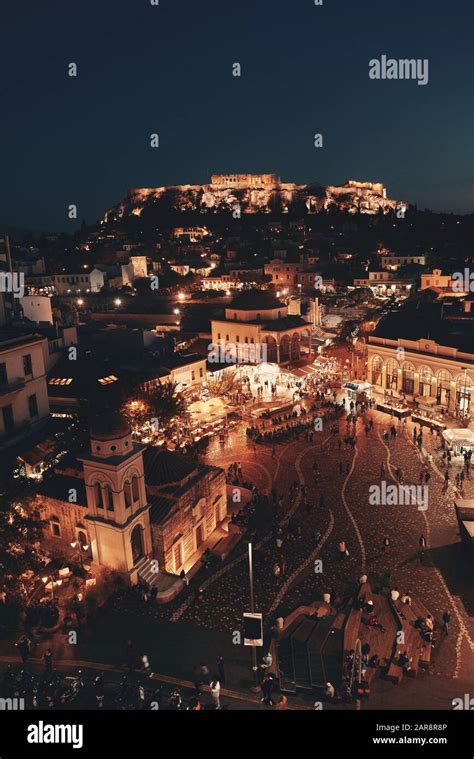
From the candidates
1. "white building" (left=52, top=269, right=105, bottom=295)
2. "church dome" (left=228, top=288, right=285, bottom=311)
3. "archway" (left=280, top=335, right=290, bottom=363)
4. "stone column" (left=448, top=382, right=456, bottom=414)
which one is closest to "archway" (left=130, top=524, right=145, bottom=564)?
"stone column" (left=448, top=382, right=456, bottom=414)

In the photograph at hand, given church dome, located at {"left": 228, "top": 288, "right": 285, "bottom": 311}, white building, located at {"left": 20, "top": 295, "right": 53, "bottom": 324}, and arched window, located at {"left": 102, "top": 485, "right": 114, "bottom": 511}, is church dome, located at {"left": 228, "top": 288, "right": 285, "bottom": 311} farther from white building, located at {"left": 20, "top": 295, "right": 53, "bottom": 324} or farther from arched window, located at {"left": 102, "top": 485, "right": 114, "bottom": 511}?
arched window, located at {"left": 102, "top": 485, "right": 114, "bottom": 511}

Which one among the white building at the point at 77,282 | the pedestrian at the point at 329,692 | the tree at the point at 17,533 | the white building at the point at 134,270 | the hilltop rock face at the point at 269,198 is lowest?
the pedestrian at the point at 329,692

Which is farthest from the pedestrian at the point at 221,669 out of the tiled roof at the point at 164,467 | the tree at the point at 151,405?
the tree at the point at 151,405

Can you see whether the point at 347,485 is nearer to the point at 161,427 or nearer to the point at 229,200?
the point at 161,427

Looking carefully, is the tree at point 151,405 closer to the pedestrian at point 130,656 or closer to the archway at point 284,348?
the pedestrian at point 130,656

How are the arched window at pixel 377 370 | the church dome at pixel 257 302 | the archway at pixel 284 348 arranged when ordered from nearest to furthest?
the arched window at pixel 377 370 → the archway at pixel 284 348 → the church dome at pixel 257 302

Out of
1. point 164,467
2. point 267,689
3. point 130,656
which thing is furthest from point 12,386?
point 267,689
